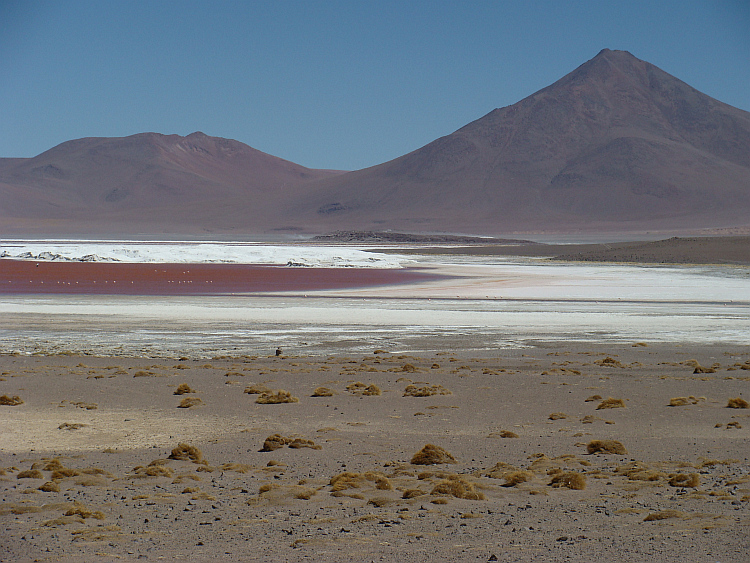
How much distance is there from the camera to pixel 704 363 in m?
15.5

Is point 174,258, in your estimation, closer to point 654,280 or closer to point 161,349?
point 654,280

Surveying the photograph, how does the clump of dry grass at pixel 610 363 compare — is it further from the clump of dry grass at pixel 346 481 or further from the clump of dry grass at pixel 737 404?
the clump of dry grass at pixel 346 481

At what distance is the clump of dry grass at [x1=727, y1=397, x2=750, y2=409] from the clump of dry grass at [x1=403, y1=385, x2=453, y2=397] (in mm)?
3384

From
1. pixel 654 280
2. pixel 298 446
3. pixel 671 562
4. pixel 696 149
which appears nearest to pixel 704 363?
pixel 298 446

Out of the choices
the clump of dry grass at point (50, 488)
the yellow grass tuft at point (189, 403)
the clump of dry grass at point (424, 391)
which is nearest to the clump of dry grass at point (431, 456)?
the clump of dry grass at point (50, 488)

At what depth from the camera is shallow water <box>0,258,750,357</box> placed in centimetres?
1775

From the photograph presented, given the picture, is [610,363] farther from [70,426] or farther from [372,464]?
[70,426]

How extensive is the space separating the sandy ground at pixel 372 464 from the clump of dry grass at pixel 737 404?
0.35 feet

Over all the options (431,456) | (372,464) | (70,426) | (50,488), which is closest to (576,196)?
(70,426)

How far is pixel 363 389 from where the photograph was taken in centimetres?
1259

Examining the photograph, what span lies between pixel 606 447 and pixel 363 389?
13.4ft

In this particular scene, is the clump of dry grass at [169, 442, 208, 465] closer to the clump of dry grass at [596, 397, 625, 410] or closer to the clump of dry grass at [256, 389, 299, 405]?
the clump of dry grass at [256, 389, 299, 405]

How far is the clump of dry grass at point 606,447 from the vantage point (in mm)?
9195

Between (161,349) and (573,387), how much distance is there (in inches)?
289
